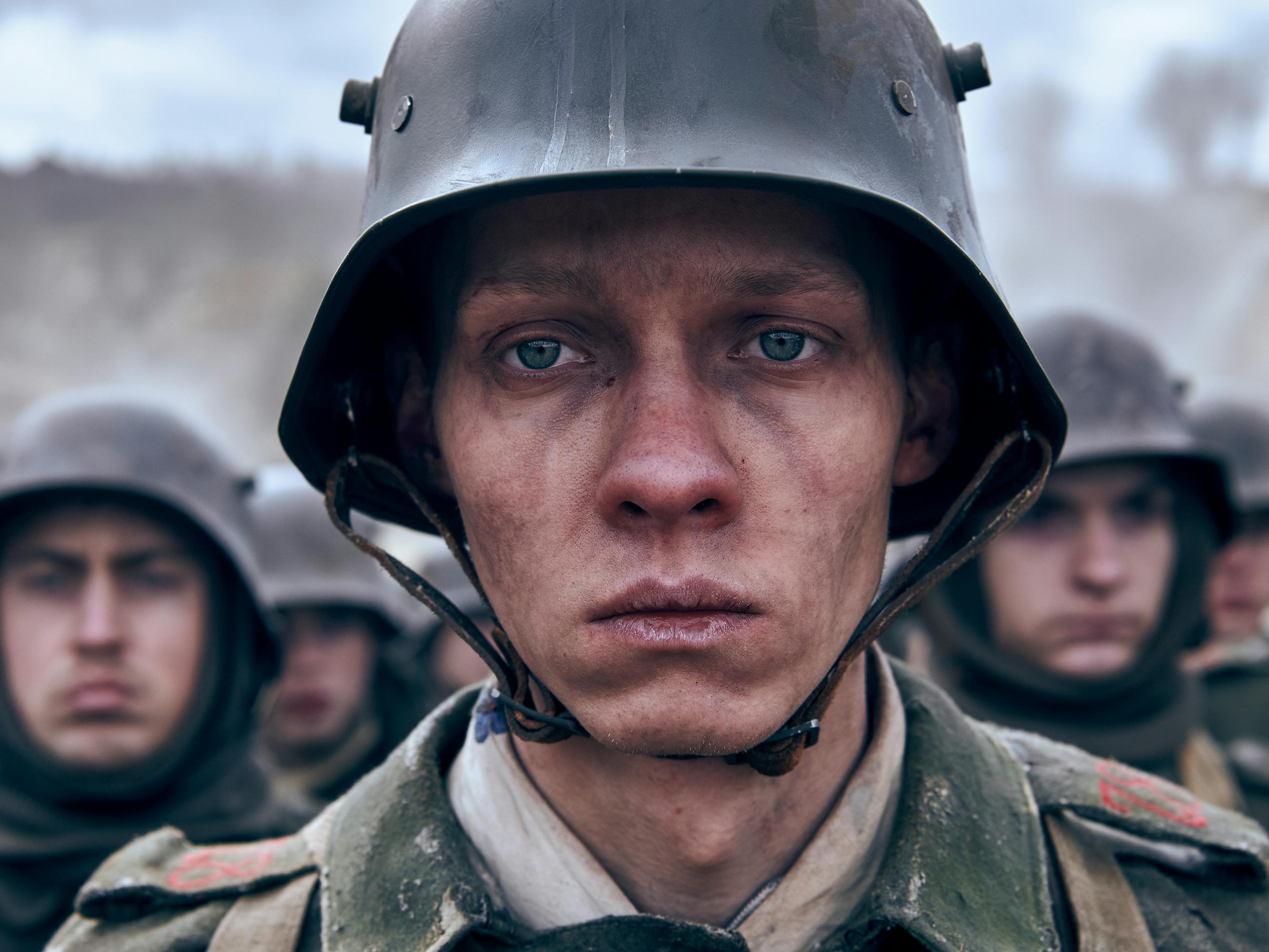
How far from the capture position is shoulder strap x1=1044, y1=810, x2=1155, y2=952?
205 centimetres

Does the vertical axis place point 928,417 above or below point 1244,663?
above

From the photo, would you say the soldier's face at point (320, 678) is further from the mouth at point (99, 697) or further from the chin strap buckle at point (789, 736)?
the chin strap buckle at point (789, 736)

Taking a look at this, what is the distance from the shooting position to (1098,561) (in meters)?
4.59

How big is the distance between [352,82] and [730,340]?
1.07 metres

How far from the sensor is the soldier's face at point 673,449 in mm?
1854

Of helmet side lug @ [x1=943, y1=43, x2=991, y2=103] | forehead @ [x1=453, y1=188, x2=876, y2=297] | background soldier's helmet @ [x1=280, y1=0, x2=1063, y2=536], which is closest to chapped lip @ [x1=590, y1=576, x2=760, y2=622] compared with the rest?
forehead @ [x1=453, y1=188, x2=876, y2=297]

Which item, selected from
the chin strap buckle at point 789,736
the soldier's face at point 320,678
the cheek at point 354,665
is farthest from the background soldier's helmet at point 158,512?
the chin strap buckle at point 789,736

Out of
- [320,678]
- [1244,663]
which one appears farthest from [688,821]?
[320,678]

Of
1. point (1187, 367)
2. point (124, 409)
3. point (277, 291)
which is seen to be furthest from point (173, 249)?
point (124, 409)

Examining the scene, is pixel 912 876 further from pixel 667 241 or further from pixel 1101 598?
pixel 1101 598

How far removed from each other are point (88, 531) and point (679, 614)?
3.31 meters

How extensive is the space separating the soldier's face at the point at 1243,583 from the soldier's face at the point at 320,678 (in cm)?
467

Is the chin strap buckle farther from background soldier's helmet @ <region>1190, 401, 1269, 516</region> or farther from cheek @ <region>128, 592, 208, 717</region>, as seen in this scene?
background soldier's helmet @ <region>1190, 401, 1269, 516</region>

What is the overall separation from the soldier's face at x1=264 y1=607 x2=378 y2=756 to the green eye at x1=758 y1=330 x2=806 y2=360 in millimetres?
5070
